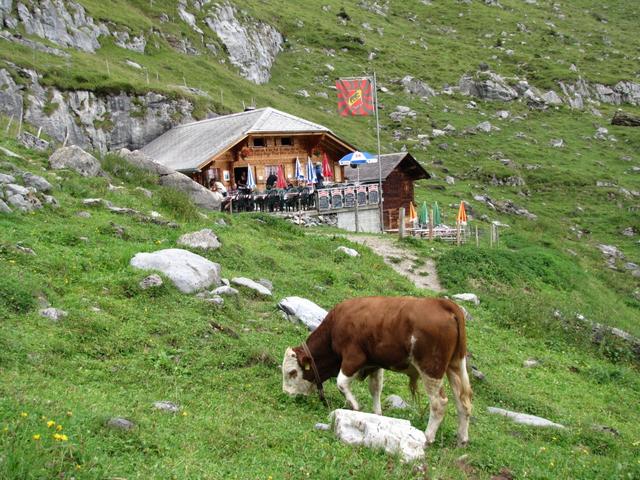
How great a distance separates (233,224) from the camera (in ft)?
82.7

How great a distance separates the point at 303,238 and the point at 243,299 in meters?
11.0

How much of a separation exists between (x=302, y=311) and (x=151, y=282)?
11.5 ft

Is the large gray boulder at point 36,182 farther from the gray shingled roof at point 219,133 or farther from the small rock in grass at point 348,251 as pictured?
the gray shingled roof at point 219,133

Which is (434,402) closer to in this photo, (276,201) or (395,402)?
(395,402)

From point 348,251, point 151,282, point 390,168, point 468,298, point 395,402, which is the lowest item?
point 468,298

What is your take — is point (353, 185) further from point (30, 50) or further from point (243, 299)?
point (30, 50)

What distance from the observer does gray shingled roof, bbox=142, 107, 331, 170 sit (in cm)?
4128

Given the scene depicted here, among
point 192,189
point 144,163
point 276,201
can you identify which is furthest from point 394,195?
point 144,163

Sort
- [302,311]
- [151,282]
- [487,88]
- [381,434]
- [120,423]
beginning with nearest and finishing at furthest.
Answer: [120,423]
[381,434]
[151,282]
[302,311]
[487,88]

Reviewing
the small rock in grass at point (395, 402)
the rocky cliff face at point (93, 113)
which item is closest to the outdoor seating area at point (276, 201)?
the rocky cliff face at point (93, 113)

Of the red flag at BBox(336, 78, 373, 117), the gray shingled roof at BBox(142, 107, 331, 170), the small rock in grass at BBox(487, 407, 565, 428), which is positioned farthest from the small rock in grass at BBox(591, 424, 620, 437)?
the gray shingled roof at BBox(142, 107, 331, 170)

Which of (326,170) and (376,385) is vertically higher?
(326,170)

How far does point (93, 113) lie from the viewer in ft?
180

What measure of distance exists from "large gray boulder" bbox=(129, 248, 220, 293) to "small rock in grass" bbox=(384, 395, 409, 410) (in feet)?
17.7
